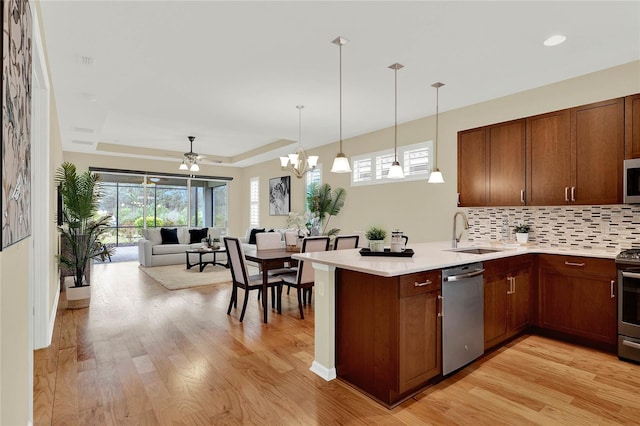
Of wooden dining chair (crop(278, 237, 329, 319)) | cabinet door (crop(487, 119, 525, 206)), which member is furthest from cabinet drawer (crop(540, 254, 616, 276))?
wooden dining chair (crop(278, 237, 329, 319))

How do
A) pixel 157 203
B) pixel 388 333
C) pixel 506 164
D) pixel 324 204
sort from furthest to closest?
pixel 157 203 < pixel 324 204 < pixel 506 164 < pixel 388 333

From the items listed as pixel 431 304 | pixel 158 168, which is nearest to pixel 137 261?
pixel 158 168

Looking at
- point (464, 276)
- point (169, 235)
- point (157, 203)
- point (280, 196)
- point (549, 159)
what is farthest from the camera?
point (157, 203)

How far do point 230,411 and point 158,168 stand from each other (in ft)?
28.5

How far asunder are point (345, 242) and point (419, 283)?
2.14 metres

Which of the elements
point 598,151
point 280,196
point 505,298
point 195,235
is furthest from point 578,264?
point 195,235

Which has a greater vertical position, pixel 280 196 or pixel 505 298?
pixel 280 196

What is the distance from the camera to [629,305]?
2.90 m

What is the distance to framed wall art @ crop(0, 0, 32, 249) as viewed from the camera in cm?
126

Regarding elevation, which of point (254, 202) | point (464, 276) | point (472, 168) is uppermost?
point (472, 168)

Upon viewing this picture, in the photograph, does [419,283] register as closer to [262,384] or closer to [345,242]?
[262,384]

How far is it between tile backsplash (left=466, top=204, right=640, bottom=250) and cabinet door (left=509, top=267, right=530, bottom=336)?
728 millimetres

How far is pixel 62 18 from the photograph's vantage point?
2.71 metres

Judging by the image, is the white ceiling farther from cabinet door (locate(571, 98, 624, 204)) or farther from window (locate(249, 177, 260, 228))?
window (locate(249, 177, 260, 228))
